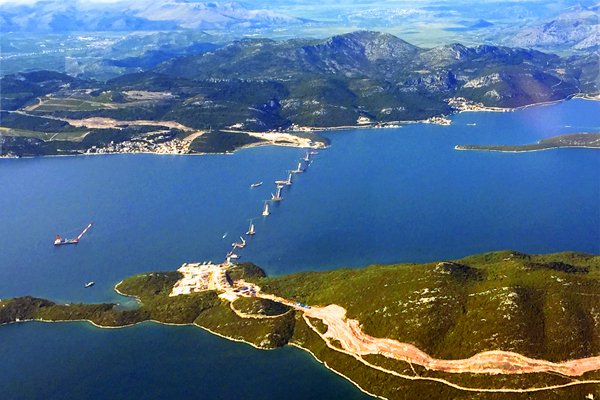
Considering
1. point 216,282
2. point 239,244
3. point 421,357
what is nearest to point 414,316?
point 421,357

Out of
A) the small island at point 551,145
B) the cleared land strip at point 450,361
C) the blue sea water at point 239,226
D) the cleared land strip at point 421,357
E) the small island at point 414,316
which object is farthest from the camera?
the small island at point 551,145

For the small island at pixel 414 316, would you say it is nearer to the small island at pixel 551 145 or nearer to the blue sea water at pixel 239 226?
the blue sea water at pixel 239 226

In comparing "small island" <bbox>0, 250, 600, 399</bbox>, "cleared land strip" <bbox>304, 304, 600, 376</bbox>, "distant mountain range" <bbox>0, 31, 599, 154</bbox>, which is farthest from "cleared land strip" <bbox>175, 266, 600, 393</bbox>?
"distant mountain range" <bbox>0, 31, 599, 154</bbox>

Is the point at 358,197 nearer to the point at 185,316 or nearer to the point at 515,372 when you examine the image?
the point at 185,316

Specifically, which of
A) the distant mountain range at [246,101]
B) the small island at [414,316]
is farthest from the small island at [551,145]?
the small island at [414,316]

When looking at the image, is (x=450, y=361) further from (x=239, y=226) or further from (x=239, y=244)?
(x=239, y=226)

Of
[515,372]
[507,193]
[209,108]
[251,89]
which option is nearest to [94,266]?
[515,372]

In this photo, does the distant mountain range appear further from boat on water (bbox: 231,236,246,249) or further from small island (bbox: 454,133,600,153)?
boat on water (bbox: 231,236,246,249)

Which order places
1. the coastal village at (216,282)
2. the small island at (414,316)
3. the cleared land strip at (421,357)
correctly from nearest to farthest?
the cleared land strip at (421,357) → the small island at (414,316) → the coastal village at (216,282)
